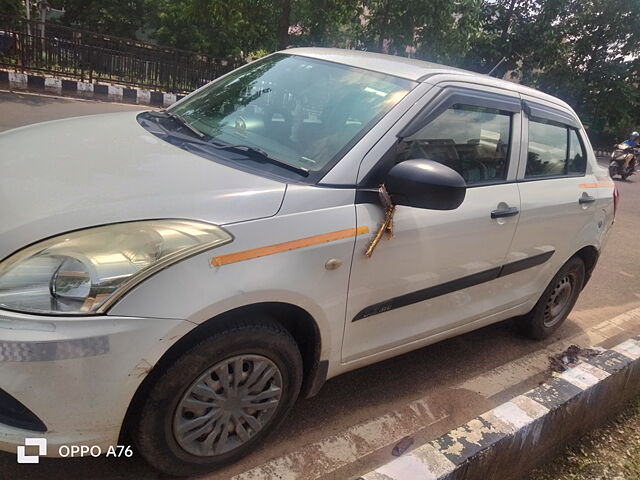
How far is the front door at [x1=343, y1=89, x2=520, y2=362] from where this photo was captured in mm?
2396

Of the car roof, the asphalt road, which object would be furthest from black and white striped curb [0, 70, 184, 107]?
the asphalt road

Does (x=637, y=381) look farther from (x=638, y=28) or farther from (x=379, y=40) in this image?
(x=638, y=28)

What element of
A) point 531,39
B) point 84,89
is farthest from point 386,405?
point 531,39

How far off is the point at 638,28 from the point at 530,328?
24.9 m

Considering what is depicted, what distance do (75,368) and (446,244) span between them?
170 centimetres

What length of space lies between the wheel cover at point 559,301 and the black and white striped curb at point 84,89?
41.3ft

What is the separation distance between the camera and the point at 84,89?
44.7 ft

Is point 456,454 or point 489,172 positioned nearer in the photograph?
point 456,454

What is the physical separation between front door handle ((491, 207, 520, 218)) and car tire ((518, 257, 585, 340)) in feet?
3.21

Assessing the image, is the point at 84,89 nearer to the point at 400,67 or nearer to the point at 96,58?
the point at 96,58

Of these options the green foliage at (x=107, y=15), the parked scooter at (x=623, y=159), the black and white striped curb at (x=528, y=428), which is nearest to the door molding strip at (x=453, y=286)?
the black and white striped curb at (x=528, y=428)

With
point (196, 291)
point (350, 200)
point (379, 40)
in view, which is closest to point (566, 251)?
point (350, 200)

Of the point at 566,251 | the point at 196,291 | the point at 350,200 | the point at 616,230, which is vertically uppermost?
the point at 350,200

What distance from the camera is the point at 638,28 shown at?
2339 cm
